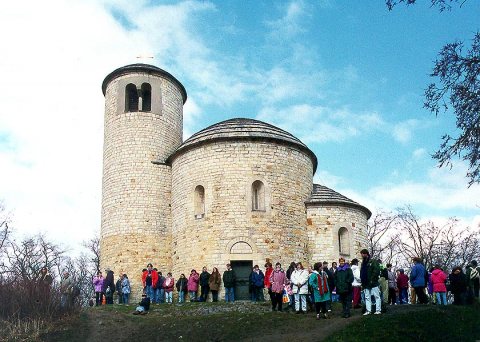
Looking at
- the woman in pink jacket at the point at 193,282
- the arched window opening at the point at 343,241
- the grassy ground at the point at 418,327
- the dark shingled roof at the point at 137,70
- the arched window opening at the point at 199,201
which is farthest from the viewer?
the dark shingled roof at the point at 137,70

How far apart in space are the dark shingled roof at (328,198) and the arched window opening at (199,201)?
4.69m

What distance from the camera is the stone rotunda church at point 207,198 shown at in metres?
24.4

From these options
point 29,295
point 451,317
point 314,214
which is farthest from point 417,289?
point 29,295

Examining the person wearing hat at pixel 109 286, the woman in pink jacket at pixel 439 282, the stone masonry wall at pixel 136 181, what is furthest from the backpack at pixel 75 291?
the woman in pink jacket at pixel 439 282

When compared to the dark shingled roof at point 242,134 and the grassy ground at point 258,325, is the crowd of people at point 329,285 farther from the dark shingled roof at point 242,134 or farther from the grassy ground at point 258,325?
the dark shingled roof at point 242,134

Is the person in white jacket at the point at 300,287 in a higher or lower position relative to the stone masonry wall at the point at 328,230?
lower

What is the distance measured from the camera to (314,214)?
26203 millimetres

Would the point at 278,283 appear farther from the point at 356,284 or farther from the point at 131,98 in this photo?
the point at 131,98

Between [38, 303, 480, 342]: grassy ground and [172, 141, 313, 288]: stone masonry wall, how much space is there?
454 centimetres

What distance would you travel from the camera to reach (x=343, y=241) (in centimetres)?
2675

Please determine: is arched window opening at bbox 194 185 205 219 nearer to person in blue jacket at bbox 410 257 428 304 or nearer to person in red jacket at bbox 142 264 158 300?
person in red jacket at bbox 142 264 158 300

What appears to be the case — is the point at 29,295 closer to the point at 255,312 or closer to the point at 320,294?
the point at 255,312

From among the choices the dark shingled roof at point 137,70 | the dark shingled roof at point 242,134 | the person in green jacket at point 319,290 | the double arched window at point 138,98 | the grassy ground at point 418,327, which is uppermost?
the dark shingled roof at point 137,70

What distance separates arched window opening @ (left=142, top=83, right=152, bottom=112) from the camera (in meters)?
29.5
